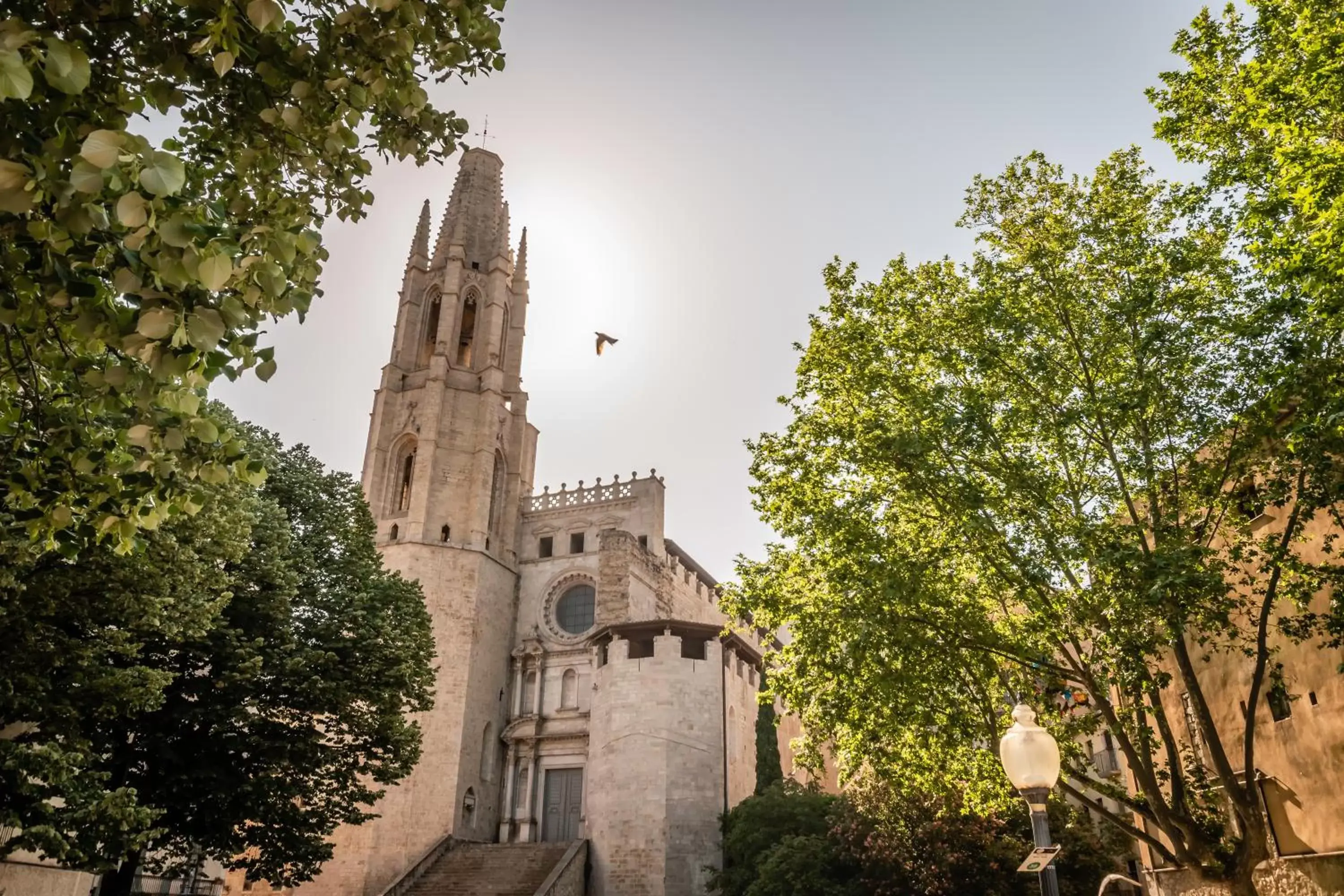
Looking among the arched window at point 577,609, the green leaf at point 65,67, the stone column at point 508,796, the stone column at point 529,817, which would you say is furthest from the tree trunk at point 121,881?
the arched window at point 577,609

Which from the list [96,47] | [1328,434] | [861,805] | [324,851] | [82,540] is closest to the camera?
[96,47]

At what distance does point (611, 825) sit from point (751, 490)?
19.0 meters

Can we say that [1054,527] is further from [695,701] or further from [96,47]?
[695,701]

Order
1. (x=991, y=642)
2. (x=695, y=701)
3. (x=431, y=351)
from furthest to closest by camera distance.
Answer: (x=431, y=351)
(x=695, y=701)
(x=991, y=642)

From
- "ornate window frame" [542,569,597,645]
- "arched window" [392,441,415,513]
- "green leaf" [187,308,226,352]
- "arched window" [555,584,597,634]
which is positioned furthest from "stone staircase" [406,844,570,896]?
"green leaf" [187,308,226,352]

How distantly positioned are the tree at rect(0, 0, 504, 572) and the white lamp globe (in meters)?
5.72

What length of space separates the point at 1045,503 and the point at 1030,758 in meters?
7.12

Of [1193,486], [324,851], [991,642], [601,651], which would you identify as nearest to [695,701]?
[601,651]

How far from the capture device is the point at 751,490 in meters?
16.0

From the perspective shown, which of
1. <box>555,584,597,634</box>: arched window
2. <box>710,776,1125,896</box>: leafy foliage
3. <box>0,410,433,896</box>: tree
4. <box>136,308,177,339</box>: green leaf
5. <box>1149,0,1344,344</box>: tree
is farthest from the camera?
<box>555,584,597,634</box>: arched window

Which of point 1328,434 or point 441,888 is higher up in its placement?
point 1328,434

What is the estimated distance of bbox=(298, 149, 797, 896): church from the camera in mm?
30469

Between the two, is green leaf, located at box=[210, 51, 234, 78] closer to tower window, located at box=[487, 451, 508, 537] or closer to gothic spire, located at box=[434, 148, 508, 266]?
tower window, located at box=[487, 451, 508, 537]

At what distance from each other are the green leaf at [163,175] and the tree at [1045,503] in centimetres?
1090
